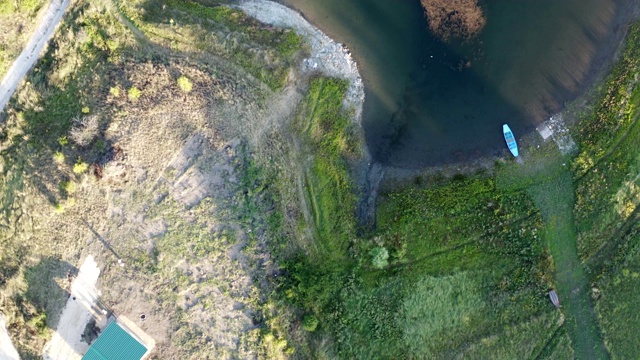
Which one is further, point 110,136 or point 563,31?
point 563,31

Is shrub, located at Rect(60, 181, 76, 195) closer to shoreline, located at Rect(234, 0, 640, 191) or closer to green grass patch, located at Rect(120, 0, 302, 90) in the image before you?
green grass patch, located at Rect(120, 0, 302, 90)

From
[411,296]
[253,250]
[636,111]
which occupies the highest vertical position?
[636,111]

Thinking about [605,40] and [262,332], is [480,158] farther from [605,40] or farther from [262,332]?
[262,332]

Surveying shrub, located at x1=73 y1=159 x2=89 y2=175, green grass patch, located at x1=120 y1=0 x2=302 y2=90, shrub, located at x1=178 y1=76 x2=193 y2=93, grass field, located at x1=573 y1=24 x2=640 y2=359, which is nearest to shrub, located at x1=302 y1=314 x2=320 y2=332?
green grass patch, located at x1=120 y1=0 x2=302 y2=90

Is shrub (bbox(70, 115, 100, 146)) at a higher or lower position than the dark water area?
lower

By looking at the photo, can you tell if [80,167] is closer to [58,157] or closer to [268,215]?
[58,157]

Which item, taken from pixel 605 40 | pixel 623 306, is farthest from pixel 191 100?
pixel 623 306
